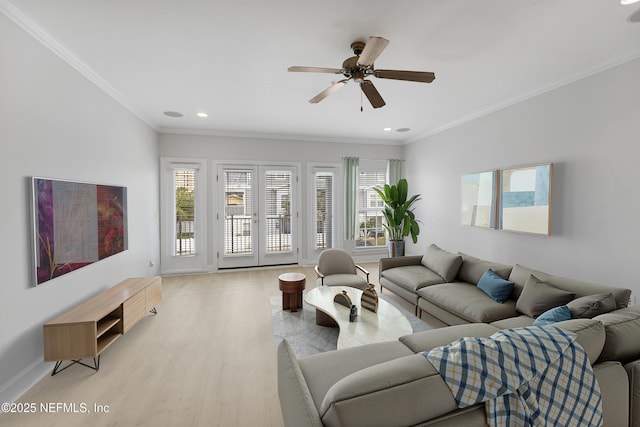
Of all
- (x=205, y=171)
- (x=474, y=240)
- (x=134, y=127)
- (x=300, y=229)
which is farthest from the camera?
(x=300, y=229)

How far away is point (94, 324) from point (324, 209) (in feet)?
14.1

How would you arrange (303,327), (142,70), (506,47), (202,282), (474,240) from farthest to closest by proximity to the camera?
1. (202,282)
2. (474,240)
3. (303,327)
4. (142,70)
5. (506,47)

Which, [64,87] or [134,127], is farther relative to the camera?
[134,127]

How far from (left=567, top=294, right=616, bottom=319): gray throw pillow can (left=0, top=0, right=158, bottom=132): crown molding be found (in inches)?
176

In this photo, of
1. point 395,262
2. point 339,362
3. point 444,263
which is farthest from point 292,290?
point 444,263

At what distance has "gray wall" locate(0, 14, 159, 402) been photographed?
6.25 feet

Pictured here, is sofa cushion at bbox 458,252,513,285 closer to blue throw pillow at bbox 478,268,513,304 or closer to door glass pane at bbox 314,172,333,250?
blue throw pillow at bbox 478,268,513,304

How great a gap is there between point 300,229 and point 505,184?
3.65 meters

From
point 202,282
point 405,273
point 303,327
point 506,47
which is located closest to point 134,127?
point 202,282

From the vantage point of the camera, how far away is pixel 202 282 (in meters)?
4.72

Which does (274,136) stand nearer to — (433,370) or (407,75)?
(407,75)

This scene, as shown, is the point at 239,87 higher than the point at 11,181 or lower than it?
higher

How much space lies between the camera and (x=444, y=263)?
11.5 ft

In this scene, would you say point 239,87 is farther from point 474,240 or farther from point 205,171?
point 474,240
